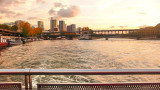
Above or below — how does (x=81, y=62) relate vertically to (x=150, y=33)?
below

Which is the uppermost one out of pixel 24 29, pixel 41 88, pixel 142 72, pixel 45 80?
pixel 24 29

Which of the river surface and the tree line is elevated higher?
the tree line

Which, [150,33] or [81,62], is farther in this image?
[150,33]

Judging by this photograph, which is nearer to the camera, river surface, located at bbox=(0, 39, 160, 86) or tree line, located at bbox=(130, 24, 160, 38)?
river surface, located at bbox=(0, 39, 160, 86)

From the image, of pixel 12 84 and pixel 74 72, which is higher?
pixel 74 72

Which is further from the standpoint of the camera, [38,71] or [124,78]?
[124,78]

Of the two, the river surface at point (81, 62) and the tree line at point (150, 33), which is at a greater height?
the tree line at point (150, 33)

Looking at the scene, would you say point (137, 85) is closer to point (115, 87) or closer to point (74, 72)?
point (115, 87)

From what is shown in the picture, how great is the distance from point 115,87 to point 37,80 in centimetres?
834

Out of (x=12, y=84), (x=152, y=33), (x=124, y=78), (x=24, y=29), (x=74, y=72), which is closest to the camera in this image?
(x=74, y=72)

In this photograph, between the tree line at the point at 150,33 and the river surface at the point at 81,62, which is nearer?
the river surface at the point at 81,62

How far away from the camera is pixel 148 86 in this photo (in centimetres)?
298

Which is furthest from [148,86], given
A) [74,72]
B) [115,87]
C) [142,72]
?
[74,72]

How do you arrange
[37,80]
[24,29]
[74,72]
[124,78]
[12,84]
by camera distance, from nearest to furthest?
[74,72] → [12,84] → [37,80] → [124,78] → [24,29]
